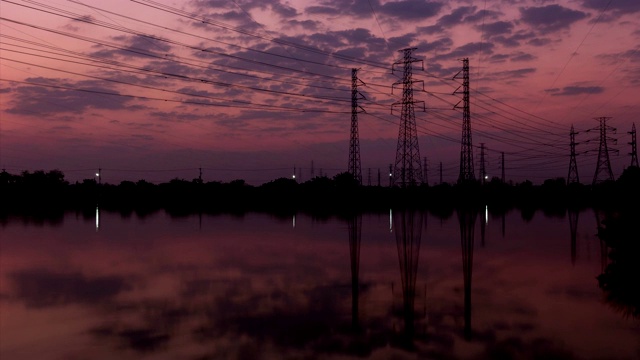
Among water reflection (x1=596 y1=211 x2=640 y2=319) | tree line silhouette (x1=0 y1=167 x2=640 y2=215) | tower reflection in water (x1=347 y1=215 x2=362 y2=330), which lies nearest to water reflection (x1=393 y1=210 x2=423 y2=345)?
tower reflection in water (x1=347 y1=215 x2=362 y2=330)

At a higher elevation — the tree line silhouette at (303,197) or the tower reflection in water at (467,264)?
the tree line silhouette at (303,197)

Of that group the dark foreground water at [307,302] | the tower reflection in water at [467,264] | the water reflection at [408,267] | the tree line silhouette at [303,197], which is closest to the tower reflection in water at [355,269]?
the dark foreground water at [307,302]

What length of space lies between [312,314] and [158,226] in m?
31.4

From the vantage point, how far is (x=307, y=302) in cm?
1589

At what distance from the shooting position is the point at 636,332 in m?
13.1

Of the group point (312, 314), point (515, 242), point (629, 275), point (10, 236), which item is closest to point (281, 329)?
point (312, 314)

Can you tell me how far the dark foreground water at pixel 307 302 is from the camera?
11695 millimetres

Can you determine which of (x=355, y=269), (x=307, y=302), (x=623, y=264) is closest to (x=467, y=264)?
(x=355, y=269)

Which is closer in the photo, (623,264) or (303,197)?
(623,264)

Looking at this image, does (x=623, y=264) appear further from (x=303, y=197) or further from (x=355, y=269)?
(x=303, y=197)

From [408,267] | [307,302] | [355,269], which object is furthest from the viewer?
[408,267]

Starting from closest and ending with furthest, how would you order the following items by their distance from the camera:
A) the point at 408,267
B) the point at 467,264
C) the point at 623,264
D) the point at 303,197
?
the point at 623,264 < the point at 408,267 < the point at 467,264 < the point at 303,197

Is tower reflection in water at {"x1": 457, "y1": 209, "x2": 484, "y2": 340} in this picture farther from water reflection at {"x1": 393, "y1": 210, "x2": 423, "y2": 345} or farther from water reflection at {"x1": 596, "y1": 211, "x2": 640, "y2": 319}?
water reflection at {"x1": 596, "y1": 211, "x2": 640, "y2": 319}

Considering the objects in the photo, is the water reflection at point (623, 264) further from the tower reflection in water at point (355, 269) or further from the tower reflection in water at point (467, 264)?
the tower reflection in water at point (355, 269)
